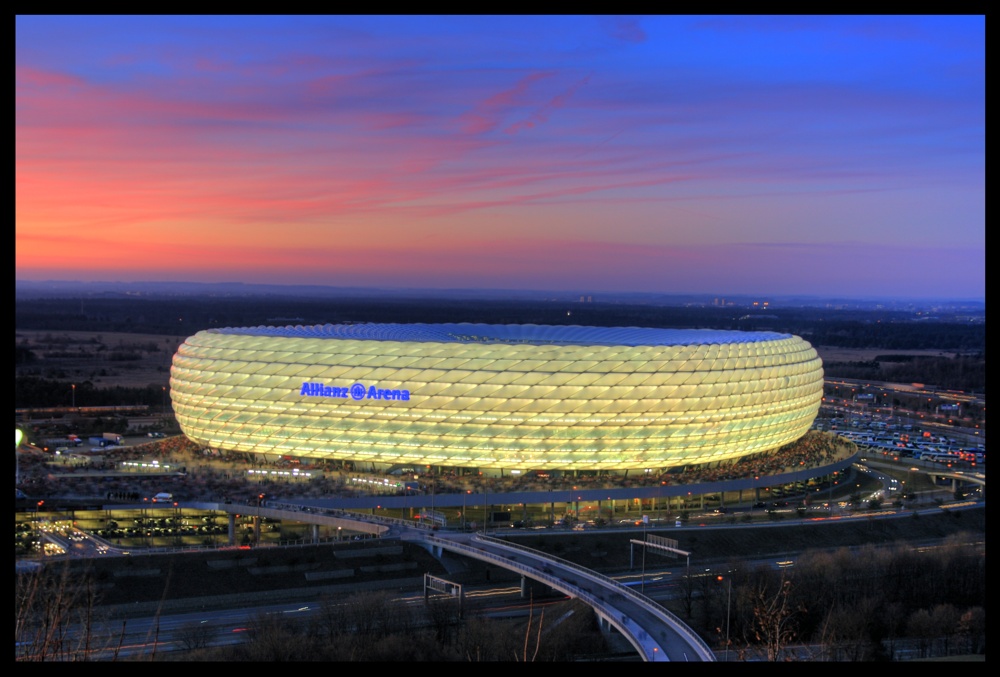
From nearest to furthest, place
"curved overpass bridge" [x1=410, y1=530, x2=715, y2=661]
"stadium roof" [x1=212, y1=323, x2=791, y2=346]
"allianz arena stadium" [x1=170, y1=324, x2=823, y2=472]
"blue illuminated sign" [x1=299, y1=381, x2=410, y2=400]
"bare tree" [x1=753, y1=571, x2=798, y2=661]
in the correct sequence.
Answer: "bare tree" [x1=753, y1=571, x2=798, y2=661], "curved overpass bridge" [x1=410, y1=530, x2=715, y2=661], "allianz arena stadium" [x1=170, y1=324, x2=823, y2=472], "blue illuminated sign" [x1=299, y1=381, x2=410, y2=400], "stadium roof" [x1=212, y1=323, x2=791, y2=346]

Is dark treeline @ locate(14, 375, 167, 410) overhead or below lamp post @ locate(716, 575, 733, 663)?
overhead

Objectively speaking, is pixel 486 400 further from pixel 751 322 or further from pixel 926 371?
pixel 751 322

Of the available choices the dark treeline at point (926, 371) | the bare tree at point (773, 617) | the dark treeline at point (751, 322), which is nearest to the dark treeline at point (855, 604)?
the bare tree at point (773, 617)

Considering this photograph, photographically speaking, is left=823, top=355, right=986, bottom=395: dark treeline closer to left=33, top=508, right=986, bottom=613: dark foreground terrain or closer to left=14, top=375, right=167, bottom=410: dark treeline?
left=33, top=508, right=986, bottom=613: dark foreground terrain

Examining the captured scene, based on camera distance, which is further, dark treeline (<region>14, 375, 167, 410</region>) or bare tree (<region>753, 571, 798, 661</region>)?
dark treeline (<region>14, 375, 167, 410</region>)

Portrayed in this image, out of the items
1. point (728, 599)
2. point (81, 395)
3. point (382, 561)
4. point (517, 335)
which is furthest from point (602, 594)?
point (81, 395)

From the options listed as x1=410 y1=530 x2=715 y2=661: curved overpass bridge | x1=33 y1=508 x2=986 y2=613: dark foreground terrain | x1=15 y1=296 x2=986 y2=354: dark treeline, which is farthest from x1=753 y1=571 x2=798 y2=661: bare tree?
x1=15 y1=296 x2=986 y2=354: dark treeline

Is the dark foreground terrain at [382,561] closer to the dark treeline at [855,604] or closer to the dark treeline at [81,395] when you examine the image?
the dark treeline at [855,604]
